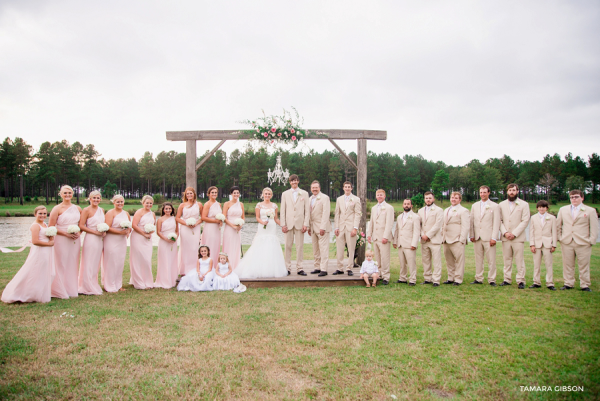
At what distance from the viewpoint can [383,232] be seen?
7.59 meters

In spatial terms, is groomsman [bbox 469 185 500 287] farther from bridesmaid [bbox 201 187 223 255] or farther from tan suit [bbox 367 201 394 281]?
bridesmaid [bbox 201 187 223 255]

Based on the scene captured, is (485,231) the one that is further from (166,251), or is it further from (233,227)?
(166,251)

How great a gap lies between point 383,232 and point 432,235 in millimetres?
1070

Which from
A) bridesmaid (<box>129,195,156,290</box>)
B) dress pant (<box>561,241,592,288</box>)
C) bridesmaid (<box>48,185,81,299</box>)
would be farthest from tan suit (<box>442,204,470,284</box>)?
bridesmaid (<box>48,185,81,299</box>)

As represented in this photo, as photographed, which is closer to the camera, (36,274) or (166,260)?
(36,274)

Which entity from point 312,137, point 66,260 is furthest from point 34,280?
point 312,137

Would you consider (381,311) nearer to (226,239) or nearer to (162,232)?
(226,239)

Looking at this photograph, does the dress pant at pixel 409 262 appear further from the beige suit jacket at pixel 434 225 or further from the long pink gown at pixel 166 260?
the long pink gown at pixel 166 260

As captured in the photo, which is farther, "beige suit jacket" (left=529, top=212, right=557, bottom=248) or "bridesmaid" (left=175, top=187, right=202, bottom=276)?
"bridesmaid" (left=175, top=187, right=202, bottom=276)

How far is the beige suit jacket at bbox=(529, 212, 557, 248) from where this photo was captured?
6954 mm

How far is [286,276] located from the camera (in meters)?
7.63

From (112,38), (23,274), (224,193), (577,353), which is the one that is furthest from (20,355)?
(224,193)

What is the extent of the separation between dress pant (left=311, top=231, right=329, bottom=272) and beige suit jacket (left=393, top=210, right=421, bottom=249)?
5.45ft

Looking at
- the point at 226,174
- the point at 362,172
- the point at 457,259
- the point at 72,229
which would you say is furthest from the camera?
the point at 226,174
